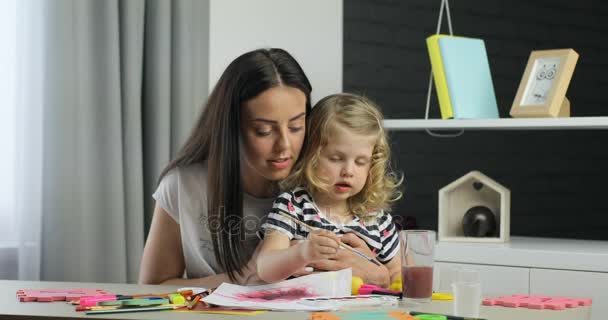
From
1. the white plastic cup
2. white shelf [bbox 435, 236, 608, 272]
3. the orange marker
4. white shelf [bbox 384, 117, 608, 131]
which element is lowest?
white shelf [bbox 435, 236, 608, 272]

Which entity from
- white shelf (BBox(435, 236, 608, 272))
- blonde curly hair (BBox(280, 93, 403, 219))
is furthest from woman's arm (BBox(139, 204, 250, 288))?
white shelf (BBox(435, 236, 608, 272))

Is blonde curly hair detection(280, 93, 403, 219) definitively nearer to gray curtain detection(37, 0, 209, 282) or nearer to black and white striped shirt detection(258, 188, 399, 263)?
black and white striped shirt detection(258, 188, 399, 263)

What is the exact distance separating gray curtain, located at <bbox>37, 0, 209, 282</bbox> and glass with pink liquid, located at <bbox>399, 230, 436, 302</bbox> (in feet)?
5.81

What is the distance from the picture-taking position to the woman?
1888 millimetres

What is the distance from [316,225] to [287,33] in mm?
1738

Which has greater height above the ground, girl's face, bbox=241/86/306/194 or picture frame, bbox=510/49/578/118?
picture frame, bbox=510/49/578/118

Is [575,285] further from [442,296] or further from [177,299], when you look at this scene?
[177,299]

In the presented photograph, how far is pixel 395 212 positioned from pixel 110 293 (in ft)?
8.27

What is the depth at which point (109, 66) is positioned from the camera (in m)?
3.06

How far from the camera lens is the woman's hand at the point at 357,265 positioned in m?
1.80

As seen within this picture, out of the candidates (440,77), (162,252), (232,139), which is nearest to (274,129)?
(232,139)

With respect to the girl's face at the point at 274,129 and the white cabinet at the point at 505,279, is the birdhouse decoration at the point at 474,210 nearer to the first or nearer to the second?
the white cabinet at the point at 505,279

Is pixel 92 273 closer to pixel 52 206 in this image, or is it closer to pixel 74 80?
pixel 52 206

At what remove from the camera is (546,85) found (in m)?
3.00
